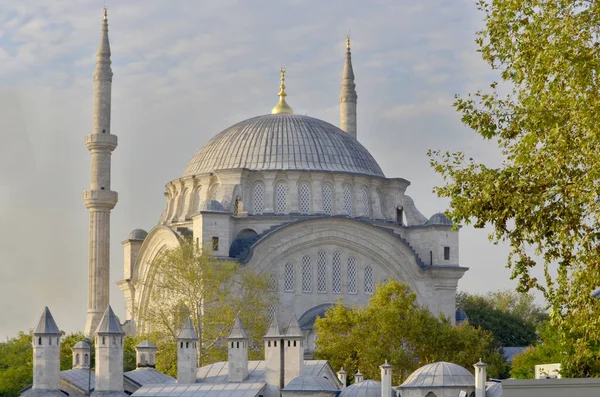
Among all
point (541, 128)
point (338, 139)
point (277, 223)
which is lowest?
point (541, 128)

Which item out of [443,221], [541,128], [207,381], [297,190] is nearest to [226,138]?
[297,190]

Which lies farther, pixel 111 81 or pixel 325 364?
pixel 111 81

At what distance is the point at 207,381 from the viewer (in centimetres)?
3869

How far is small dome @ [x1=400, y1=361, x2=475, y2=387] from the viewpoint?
3409 cm

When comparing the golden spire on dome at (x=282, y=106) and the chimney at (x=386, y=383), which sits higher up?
the golden spire on dome at (x=282, y=106)

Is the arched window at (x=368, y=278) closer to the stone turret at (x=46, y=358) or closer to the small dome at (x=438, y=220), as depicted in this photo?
the small dome at (x=438, y=220)

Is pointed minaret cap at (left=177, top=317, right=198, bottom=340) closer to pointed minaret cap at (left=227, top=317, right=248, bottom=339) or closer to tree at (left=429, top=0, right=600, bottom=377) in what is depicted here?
pointed minaret cap at (left=227, top=317, right=248, bottom=339)

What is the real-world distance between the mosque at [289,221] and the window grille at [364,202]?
68 millimetres

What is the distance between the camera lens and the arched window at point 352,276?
55312 mm

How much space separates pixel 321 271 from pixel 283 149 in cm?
584

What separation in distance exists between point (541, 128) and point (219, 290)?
31.6m

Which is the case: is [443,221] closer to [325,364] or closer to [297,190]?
[297,190]

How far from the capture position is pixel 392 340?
4372 centimetres

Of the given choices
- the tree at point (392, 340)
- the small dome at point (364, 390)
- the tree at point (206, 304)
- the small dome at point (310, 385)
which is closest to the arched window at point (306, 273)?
the tree at point (206, 304)
